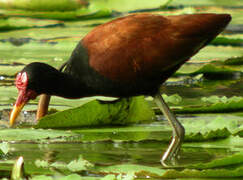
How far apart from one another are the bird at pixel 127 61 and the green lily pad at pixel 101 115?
0.54 ft

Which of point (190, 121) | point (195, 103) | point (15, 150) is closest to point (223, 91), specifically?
point (195, 103)

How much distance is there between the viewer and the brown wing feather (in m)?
3.75

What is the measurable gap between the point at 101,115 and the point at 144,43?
548mm

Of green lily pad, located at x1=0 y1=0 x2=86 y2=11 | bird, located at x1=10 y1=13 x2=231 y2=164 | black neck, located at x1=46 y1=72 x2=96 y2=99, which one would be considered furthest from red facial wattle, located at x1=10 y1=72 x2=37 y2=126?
green lily pad, located at x1=0 y1=0 x2=86 y2=11

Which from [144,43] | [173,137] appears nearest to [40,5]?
[144,43]

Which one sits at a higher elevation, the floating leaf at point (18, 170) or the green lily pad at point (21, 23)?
the floating leaf at point (18, 170)

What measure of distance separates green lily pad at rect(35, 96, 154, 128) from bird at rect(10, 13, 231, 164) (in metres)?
0.16

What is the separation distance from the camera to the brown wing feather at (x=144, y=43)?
148 inches

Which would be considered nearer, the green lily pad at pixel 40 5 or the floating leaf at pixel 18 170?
the floating leaf at pixel 18 170

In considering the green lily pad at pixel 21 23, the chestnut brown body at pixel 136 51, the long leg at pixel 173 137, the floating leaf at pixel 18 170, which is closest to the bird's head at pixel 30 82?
the chestnut brown body at pixel 136 51

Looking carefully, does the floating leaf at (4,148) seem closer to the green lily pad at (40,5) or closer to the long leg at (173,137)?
the long leg at (173,137)

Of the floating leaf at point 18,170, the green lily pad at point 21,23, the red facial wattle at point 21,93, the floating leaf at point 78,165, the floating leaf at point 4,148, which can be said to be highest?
the floating leaf at point 18,170

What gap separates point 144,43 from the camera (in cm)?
379

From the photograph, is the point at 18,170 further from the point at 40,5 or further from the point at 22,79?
the point at 40,5
